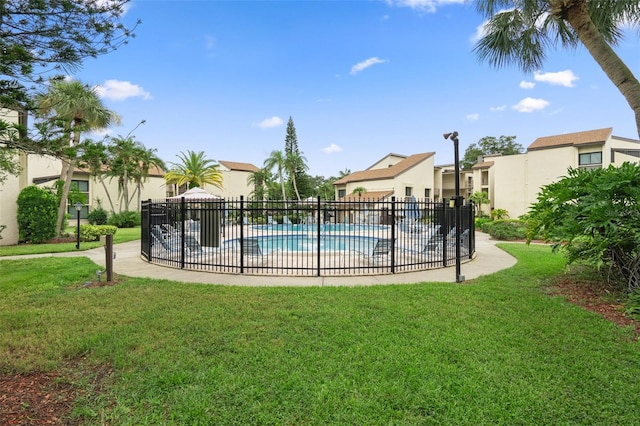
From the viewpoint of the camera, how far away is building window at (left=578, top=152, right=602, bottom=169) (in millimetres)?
31219

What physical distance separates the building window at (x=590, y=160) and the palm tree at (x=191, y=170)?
41.5 metres

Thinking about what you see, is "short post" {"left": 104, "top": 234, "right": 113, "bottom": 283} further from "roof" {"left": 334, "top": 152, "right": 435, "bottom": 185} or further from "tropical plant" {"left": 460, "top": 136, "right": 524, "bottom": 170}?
"tropical plant" {"left": 460, "top": 136, "right": 524, "bottom": 170}

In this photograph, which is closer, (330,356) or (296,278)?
(330,356)

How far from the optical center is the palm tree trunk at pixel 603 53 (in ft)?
20.9

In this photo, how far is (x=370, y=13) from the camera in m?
13.0

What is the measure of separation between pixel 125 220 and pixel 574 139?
43.6m

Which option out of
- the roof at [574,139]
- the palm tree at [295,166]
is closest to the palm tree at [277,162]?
the palm tree at [295,166]

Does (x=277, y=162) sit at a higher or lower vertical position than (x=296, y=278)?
higher

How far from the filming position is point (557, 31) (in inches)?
341

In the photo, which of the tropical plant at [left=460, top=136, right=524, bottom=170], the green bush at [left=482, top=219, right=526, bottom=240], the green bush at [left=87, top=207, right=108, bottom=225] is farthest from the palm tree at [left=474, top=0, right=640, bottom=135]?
the tropical plant at [left=460, top=136, right=524, bottom=170]

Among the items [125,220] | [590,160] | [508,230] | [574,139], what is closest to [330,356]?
[508,230]

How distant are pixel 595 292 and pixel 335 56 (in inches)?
680

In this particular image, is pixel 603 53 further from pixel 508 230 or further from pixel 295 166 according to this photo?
pixel 295 166

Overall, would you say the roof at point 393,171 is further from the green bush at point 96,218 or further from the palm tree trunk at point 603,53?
the palm tree trunk at point 603,53
